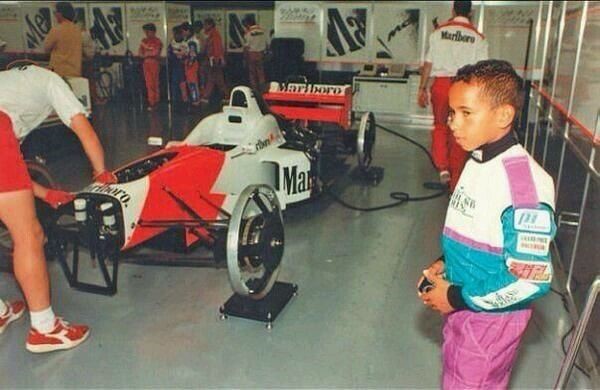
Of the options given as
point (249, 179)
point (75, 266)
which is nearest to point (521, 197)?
point (75, 266)

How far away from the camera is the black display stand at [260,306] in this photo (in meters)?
2.74

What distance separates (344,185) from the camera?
17.5 ft

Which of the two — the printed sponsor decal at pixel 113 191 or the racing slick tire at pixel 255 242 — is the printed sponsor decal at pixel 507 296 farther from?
the printed sponsor decal at pixel 113 191

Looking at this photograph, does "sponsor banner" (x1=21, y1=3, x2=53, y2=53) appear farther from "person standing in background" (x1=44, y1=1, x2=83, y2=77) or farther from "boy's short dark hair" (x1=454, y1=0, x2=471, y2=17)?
"boy's short dark hair" (x1=454, y1=0, x2=471, y2=17)

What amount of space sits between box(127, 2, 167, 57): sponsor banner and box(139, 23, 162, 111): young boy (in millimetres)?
193

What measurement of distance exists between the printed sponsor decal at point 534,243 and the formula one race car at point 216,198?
151cm

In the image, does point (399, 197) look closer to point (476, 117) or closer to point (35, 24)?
point (476, 117)

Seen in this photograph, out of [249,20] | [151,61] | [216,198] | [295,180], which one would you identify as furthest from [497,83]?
[249,20]

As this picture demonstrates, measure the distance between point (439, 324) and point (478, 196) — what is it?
5.16ft

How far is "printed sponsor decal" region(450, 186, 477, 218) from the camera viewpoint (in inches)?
54.4

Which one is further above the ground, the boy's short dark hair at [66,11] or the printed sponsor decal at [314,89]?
the boy's short dark hair at [66,11]

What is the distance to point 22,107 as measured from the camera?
7.69ft

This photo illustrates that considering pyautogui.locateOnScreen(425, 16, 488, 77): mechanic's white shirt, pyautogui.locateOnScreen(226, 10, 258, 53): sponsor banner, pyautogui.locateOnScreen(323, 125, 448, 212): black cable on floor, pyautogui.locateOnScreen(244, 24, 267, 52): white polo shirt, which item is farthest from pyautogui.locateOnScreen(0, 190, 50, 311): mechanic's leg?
pyautogui.locateOnScreen(226, 10, 258, 53): sponsor banner

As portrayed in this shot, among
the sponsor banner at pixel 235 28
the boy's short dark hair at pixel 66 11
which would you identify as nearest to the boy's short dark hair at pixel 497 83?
the boy's short dark hair at pixel 66 11
